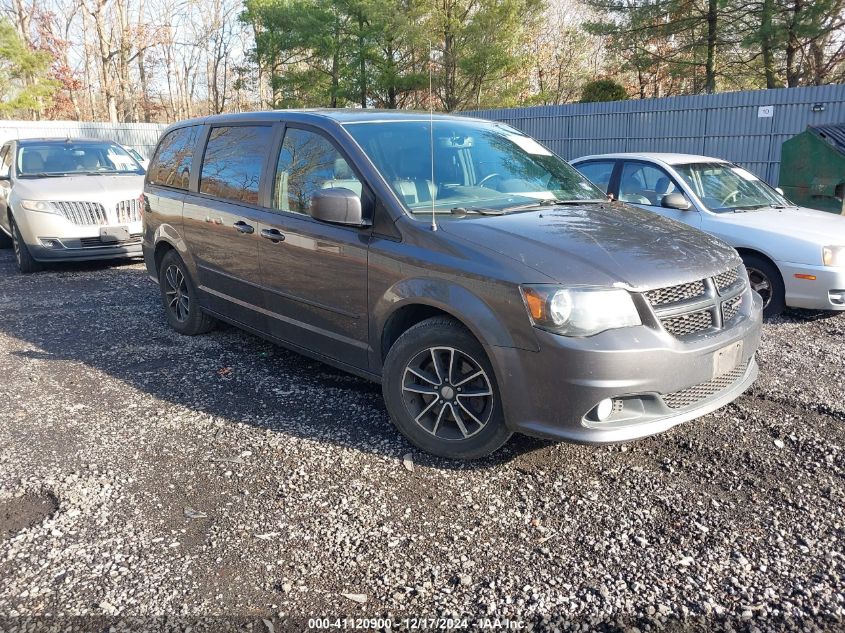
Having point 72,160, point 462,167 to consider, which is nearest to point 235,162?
point 462,167

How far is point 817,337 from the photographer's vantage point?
5.58 metres

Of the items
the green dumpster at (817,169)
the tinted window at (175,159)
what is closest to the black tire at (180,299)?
the tinted window at (175,159)

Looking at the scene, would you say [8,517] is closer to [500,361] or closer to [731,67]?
[500,361]

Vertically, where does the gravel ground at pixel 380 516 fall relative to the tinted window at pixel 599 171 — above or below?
below

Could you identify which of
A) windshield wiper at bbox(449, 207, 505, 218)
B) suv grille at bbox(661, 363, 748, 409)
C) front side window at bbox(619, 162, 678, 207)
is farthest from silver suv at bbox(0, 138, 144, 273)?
suv grille at bbox(661, 363, 748, 409)

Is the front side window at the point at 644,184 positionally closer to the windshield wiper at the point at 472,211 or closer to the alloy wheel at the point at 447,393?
the windshield wiper at the point at 472,211

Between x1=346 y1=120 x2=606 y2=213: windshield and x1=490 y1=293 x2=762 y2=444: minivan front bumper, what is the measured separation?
3.74ft

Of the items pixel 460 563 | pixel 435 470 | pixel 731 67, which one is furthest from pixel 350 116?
pixel 731 67

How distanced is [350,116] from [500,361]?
211 cm

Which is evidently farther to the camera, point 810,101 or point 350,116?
point 810,101

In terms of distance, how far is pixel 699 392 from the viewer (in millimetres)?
3281

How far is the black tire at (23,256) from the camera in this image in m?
8.89

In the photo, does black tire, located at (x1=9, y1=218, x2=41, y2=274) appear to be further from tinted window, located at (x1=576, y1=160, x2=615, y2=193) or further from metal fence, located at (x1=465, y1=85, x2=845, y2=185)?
metal fence, located at (x1=465, y1=85, x2=845, y2=185)

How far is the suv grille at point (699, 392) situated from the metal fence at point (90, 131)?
21609mm
